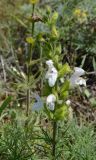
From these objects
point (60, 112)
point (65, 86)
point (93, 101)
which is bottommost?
point (60, 112)

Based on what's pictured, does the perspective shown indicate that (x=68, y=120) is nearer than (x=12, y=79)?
Yes

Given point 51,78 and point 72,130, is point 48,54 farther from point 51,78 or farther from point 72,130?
point 72,130

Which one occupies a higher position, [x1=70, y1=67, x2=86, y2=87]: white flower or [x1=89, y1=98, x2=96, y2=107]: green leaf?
[x1=89, y1=98, x2=96, y2=107]: green leaf

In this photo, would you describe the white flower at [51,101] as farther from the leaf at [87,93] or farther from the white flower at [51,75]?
the leaf at [87,93]

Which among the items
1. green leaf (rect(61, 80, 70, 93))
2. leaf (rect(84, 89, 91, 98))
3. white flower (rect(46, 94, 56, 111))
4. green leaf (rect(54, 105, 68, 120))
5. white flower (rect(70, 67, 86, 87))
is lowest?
green leaf (rect(54, 105, 68, 120))

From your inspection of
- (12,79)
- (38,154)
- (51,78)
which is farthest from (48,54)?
(12,79)

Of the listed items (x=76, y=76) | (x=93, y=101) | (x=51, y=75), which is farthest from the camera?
(x=93, y=101)

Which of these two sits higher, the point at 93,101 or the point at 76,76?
the point at 93,101

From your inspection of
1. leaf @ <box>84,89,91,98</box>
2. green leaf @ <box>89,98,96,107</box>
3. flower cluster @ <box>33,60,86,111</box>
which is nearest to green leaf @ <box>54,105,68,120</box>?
flower cluster @ <box>33,60,86,111</box>

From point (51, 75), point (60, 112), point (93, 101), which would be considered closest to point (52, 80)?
point (51, 75)

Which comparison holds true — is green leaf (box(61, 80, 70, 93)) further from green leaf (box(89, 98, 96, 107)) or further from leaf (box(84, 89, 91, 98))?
leaf (box(84, 89, 91, 98))

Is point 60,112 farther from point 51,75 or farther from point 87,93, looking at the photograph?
point 87,93
